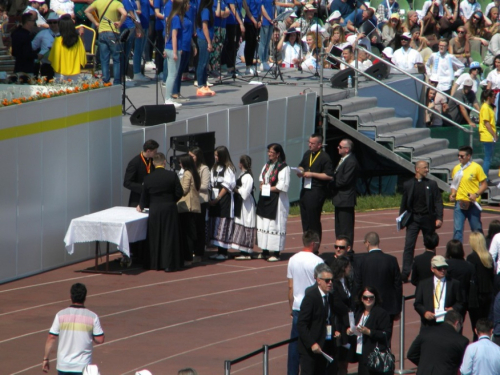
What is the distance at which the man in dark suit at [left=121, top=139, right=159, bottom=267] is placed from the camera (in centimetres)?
1398

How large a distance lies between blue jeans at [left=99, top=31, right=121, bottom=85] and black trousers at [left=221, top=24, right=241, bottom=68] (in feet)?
12.2

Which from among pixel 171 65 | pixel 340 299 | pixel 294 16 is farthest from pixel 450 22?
pixel 340 299

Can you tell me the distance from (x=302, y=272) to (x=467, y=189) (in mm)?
5814

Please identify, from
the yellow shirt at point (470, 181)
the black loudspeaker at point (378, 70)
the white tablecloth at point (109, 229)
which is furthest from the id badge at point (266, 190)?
the black loudspeaker at point (378, 70)

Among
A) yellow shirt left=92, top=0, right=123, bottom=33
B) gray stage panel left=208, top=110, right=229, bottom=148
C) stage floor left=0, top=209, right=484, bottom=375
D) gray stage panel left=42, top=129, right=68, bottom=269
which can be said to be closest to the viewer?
stage floor left=0, top=209, right=484, bottom=375

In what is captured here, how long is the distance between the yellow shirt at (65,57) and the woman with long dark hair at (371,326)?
27.0ft

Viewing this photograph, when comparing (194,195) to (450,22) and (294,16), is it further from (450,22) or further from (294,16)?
(450,22)

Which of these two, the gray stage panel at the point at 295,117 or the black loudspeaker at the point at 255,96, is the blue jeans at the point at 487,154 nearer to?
the gray stage panel at the point at 295,117

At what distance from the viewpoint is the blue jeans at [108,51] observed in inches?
696

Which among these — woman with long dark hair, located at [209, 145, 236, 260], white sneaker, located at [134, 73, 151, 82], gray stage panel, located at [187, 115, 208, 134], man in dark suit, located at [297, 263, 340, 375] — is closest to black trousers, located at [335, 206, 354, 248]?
woman with long dark hair, located at [209, 145, 236, 260]

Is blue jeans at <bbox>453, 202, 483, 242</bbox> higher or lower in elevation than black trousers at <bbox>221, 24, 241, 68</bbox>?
lower

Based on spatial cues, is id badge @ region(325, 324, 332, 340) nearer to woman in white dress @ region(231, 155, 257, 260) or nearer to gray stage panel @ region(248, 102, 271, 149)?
woman in white dress @ region(231, 155, 257, 260)

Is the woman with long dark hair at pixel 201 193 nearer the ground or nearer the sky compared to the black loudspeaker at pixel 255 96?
nearer the ground

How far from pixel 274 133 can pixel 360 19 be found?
7.95 meters
